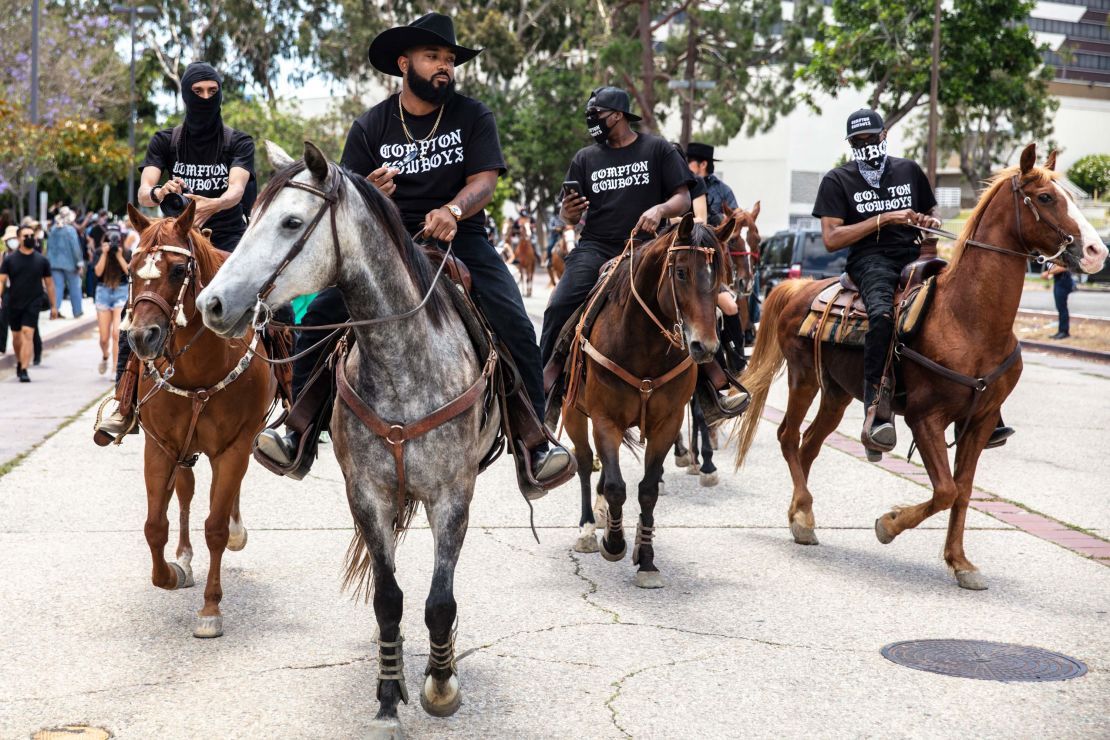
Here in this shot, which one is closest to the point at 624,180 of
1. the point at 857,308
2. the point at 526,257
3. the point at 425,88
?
the point at 857,308

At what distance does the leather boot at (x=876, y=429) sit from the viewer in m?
7.51

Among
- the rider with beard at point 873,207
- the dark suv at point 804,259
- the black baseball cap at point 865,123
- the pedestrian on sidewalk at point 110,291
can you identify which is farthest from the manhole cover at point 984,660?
the dark suv at point 804,259

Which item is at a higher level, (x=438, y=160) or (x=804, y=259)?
(x=438, y=160)

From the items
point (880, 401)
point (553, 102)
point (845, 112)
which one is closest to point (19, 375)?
point (880, 401)

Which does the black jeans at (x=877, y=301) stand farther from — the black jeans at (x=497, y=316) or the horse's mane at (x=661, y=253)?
the black jeans at (x=497, y=316)

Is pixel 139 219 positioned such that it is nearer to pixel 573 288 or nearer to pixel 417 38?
pixel 417 38

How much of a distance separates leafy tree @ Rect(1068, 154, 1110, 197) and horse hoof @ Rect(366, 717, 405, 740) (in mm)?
71725

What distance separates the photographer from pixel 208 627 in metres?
5.95

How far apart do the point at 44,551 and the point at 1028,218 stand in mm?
6097

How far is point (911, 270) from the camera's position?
787 centimetres

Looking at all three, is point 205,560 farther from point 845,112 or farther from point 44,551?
point 845,112

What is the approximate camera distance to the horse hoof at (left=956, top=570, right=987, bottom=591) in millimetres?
6883

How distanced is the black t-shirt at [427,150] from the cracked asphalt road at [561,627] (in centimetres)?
207

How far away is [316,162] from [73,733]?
230cm
